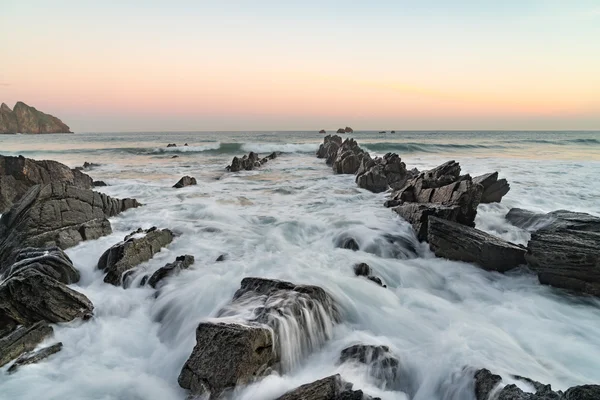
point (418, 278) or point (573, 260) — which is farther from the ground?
point (573, 260)

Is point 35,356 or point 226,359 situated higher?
point 226,359

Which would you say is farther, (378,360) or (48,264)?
(48,264)

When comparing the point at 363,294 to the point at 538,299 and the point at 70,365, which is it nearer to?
the point at 538,299

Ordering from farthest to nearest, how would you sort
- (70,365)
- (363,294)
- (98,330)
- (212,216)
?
(212,216), (363,294), (98,330), (70,365)

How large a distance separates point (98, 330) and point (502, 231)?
9330mm

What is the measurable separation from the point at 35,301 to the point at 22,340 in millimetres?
601

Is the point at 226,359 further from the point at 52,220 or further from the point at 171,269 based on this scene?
the point at 52,220

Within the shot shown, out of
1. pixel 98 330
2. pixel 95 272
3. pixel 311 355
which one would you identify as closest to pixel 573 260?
pixel 311 355

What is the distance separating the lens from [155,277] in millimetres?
5949

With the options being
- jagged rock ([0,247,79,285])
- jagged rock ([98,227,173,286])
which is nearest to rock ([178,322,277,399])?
jagged rock ([98,227,173,286])

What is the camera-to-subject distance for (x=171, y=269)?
6.18 meters

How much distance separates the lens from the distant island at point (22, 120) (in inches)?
4119

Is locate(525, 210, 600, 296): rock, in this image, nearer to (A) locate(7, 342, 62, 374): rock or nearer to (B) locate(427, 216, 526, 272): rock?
(B) locate(427, 216, 526, 272): rock

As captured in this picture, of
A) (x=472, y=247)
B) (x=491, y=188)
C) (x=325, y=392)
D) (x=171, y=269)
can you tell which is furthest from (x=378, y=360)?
(x=491, y=188)
